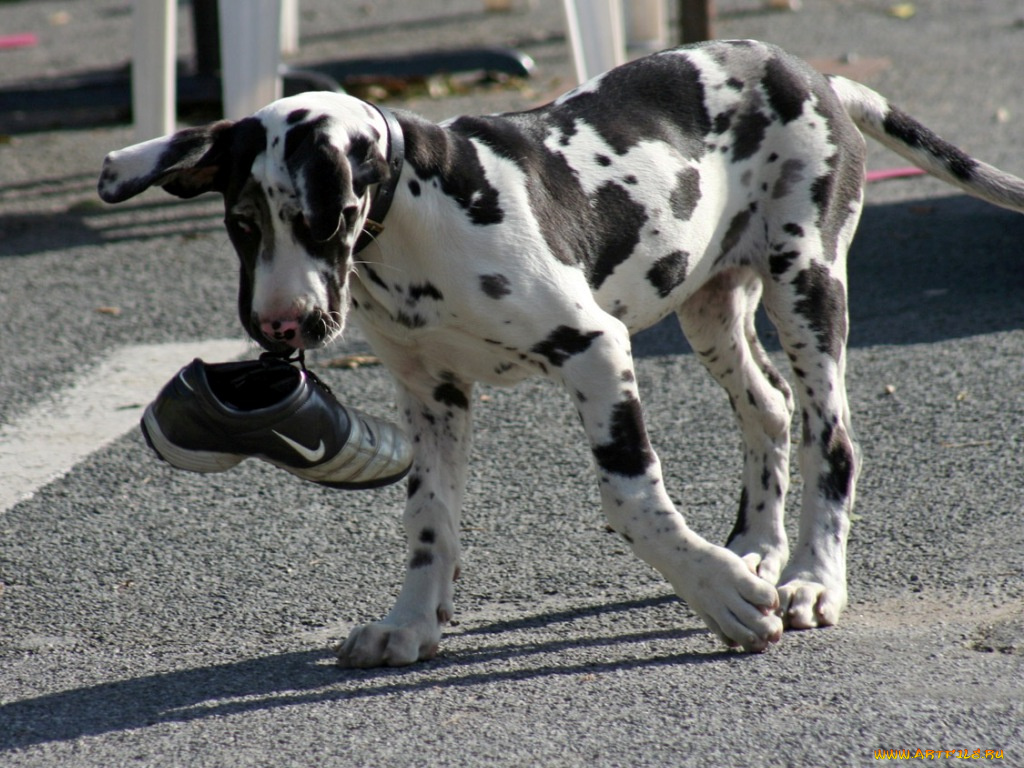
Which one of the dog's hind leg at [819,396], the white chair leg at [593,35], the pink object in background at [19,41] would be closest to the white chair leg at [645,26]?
the white chair leg at [593,35]

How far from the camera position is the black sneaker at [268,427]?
10.5ft

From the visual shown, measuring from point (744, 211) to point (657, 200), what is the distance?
0.33 m

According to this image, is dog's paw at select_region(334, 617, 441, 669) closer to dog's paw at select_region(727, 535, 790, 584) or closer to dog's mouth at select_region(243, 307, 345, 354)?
dog's mouth at select_region(243, 307, 345, 354)

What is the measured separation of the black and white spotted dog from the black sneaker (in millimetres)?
213

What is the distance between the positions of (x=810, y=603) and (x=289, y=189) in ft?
5.26

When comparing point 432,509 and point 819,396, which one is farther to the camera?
point 819,396

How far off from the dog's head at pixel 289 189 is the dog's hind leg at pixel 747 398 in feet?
4.25

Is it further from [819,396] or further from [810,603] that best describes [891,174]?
[810,603]

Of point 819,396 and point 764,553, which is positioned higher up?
point 819,396

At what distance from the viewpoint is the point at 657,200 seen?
355cm

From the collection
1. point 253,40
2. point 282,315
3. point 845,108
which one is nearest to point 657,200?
point 845,108

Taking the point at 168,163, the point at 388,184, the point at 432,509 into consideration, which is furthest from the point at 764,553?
the point at 168,163

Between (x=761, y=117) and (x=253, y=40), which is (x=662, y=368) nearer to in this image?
(x=761, y=117)

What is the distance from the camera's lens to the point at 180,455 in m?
3.27
